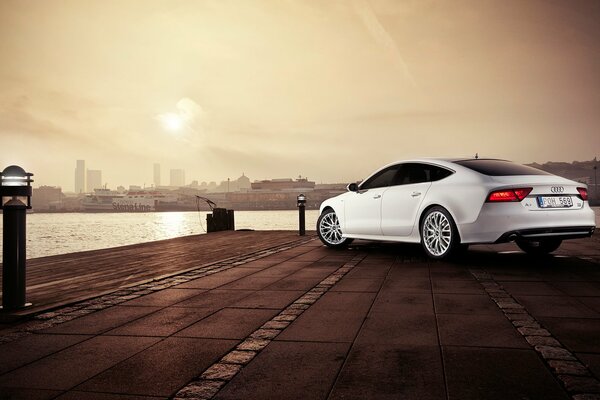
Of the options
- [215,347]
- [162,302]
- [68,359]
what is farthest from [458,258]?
[68,359]

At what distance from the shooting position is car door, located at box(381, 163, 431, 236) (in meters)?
8.02

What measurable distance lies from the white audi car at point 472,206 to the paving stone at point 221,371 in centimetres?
488

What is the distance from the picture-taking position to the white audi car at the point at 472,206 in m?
6.78

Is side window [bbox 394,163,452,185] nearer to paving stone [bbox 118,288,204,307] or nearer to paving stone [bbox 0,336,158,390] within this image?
paving stone [bbox 118,288,204,307]

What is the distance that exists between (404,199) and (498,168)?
4.95ft

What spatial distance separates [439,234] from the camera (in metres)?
7.66

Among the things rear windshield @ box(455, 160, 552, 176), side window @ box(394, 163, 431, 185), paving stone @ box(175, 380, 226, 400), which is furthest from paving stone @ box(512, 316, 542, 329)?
side window @ box(394, 163, 431, 185)

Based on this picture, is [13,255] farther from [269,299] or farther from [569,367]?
[569,367]

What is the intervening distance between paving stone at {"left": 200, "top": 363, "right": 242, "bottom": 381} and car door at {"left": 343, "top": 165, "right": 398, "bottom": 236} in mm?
6112

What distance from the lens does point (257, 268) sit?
739 centimetres

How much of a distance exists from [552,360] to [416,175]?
5569mm

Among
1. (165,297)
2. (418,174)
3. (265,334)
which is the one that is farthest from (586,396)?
(418,174)

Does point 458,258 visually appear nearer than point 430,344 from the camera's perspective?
No

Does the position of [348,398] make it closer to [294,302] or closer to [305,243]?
[294,302]
